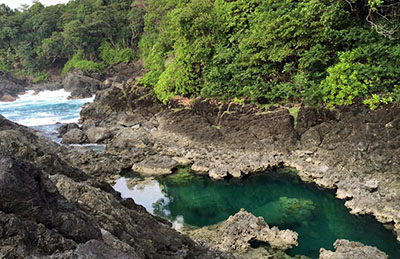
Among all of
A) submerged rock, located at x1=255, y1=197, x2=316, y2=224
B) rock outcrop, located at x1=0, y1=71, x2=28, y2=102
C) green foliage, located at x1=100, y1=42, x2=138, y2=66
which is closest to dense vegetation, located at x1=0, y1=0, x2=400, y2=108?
submerged rock, located at x1=255, y1=197, x2=316, y2=224

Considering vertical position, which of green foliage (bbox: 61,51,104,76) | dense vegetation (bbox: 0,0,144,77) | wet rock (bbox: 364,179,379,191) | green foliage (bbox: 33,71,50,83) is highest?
dense vegetation (bbox: 0,0,144,77)

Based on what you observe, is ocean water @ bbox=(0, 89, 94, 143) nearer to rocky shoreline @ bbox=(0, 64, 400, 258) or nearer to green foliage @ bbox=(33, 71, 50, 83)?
green foliage @ bbox=(33, 71, 50, 83)

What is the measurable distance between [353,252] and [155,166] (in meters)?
11.7

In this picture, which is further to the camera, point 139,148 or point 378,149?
point 139,148

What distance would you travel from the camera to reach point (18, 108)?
43.2 m

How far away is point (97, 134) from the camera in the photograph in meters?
24.1

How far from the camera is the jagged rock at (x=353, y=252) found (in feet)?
27.6

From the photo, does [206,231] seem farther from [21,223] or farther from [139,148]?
[139,148]

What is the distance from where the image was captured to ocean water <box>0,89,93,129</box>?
1377 inches

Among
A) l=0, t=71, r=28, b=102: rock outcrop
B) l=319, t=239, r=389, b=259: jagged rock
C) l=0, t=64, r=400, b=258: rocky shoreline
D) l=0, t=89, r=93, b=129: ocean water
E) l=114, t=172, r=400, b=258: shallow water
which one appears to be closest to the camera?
l=0, t=64, r=400, b=258: rocky shoreline

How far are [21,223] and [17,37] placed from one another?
235ft

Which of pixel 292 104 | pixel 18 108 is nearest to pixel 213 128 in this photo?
pixel 292 104

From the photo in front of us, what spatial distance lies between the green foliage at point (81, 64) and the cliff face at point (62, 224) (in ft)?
157

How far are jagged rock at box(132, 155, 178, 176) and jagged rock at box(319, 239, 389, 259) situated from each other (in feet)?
33.5
